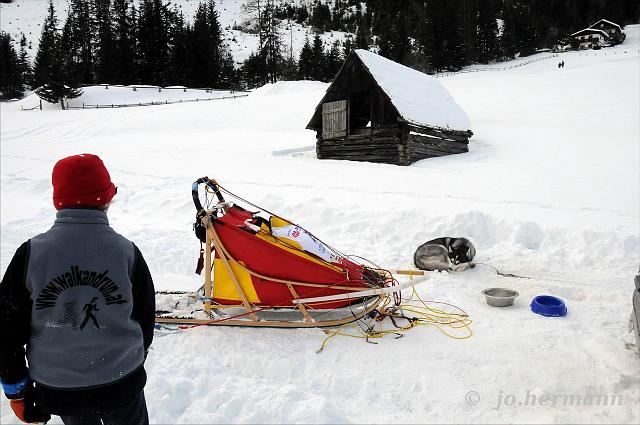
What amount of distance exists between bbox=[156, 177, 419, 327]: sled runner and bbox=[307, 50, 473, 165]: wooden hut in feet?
34.1

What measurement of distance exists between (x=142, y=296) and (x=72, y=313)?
12.0 inches

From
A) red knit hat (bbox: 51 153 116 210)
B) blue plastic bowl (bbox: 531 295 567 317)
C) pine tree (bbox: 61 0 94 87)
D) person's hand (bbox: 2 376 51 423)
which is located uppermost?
pine tree (bbox: 61 0 94 87)

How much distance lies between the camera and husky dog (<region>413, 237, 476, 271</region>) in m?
5.02

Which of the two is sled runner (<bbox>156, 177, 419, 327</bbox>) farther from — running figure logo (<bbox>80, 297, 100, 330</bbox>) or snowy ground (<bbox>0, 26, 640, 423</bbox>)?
running figure logo (<bbox>80, 297, 100, 330</bbox>)

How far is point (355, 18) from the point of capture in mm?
84062

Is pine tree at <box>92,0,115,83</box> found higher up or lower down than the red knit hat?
higher up

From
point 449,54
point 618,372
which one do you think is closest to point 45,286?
point 618,372

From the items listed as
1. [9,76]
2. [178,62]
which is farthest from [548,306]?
[9,76]

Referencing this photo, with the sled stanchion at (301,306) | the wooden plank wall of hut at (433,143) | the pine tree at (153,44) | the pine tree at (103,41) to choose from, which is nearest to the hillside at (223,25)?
the pine tree at (103,41)

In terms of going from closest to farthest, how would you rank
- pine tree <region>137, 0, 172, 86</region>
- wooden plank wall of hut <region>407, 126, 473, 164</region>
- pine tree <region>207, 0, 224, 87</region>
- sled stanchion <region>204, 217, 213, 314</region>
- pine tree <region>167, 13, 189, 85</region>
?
1. sled stanchion <region>204, 217, 213, 314</region>
2. wooden plank wall of hut <region>407, 126, 473, 164</region>
3. pine tree <region>167, 13, 189, 85</region>
4. pine tree <region>137, 0, 172, 86</region>
5. pine tree <region>207, 0, 224, 87</region>

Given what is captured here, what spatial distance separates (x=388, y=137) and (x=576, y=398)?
40.0 feet

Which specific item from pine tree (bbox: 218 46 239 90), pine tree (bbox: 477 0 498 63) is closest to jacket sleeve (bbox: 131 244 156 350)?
pine tree (bbox: 218 46 239 90)

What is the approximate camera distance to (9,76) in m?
46.2

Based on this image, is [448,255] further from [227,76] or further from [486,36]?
[486,36]
